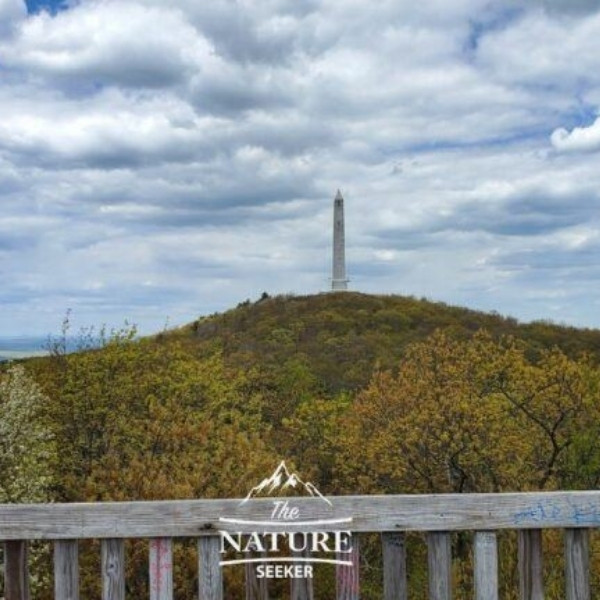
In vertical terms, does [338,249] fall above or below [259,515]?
above

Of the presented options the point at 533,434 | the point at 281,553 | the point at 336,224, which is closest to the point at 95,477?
the point at 533,434

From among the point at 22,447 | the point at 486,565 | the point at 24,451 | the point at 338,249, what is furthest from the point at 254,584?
the point at 338,249

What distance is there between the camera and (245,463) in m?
13.1

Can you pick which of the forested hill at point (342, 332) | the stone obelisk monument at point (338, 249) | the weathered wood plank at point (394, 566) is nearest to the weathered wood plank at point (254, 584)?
the weathered wood plank at point (394, 566)

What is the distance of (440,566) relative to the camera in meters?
3.47

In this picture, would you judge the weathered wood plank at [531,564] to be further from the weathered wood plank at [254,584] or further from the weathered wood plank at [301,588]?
the weathered wood plank at [254,584]

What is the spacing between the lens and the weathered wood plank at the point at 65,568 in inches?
135

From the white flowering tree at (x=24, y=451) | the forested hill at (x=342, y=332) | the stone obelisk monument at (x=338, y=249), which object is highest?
the stone obelisk monument at (x=338, y=249)

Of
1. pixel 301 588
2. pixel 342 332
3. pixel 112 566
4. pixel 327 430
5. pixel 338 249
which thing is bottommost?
pixel 327 430

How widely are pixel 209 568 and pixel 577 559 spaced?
61.6 inches

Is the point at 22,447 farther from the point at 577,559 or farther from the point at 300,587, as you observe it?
the point at 577,559

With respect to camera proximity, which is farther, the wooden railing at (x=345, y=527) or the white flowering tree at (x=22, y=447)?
the white flowering tree at (x=22, y=447)

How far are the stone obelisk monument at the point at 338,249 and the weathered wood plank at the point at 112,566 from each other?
214ft

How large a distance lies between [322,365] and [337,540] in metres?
39.5
